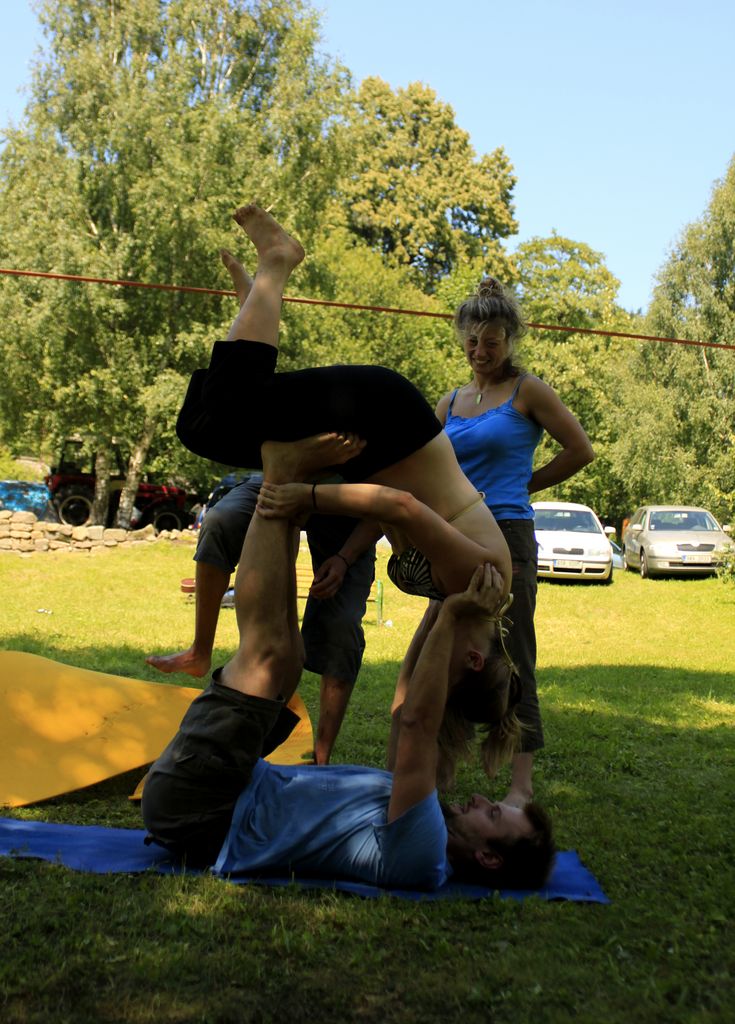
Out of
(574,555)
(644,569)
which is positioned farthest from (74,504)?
(644,569)

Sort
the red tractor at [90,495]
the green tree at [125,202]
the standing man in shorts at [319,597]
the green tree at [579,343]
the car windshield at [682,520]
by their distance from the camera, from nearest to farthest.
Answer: the standing man in shorts at [319,597]
the car windshield at [682,520]
the green tree at [125,202]
the red tractor at [90,495]
the green tree at [579,343]

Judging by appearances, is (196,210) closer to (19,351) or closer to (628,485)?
(19,351)

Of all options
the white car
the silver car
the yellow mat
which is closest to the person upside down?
the yellow mat

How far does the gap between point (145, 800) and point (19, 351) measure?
20.4 m

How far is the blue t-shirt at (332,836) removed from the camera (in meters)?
3.03

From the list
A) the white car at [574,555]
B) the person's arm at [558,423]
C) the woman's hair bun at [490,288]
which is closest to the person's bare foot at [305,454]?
the person's arm at [558,423]

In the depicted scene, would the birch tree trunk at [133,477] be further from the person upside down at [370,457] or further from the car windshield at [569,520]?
the person upside down at [370,457]

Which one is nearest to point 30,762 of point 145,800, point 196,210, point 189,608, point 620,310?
point 145,800

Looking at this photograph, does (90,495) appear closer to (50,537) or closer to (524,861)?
(50,537)

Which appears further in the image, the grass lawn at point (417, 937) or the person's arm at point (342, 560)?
the person's arm at point (342, 560)

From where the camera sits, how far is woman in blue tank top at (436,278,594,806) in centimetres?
406

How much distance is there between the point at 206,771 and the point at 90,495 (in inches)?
846

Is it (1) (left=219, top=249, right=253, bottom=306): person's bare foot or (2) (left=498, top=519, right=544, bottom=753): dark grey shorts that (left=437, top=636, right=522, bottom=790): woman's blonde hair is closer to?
(2) (left=498, top=519, right=544, bottom=753): dark grey shorts

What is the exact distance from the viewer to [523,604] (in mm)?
4113
